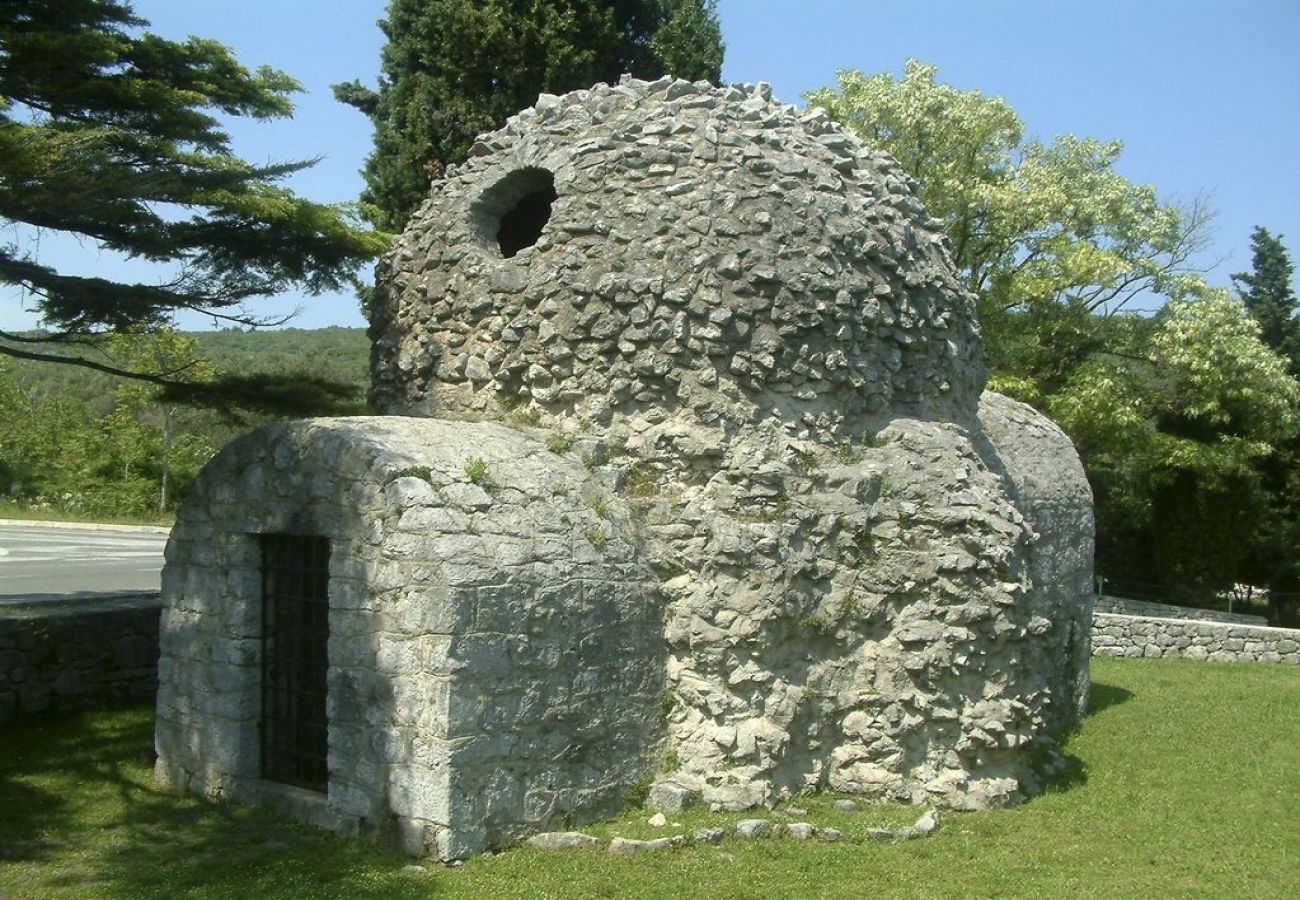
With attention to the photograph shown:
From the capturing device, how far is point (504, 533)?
7348mm

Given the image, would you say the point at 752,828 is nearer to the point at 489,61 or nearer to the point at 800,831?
the point at 800,831

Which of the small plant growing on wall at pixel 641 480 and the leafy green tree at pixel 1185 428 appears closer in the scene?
the small plant growing on wall at pixel 641 480

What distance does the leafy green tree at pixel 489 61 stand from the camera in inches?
780

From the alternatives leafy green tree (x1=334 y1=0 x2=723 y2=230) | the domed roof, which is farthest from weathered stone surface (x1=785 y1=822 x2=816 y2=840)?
leafy green tree (x1=334 y1=0 x2=723 y2=230)

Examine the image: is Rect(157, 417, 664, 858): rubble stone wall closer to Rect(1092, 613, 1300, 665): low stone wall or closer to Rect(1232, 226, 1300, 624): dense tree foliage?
Rect(1092, 613, 1300, 665): low stone wall

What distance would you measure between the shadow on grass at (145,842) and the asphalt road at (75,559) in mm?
4501

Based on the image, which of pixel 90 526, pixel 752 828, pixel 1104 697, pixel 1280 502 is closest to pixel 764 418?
pixel 752 828

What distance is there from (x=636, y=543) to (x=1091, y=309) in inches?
707

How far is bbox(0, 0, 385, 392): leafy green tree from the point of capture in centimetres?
867

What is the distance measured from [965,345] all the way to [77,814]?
752cm

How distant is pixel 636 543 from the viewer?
812 centimetres

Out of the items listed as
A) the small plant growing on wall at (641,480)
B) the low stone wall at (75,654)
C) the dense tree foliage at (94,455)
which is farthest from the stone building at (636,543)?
the dense tree foliage at (94,455)

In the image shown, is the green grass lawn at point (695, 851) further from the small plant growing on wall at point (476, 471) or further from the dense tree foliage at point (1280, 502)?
the dense tree foliage at point (1280, 502)

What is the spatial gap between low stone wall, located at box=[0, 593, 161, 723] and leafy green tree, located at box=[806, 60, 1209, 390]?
16.1 m
